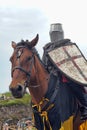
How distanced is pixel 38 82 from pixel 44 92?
0.73 ft

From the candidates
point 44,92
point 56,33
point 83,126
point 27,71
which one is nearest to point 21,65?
point 27,71

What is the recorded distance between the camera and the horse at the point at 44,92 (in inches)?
408

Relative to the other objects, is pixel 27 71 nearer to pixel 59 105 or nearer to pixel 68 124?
pixel 59 105

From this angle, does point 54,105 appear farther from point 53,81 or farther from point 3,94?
point 3,94

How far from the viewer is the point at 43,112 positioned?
10547 millimetres

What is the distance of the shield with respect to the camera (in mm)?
10680

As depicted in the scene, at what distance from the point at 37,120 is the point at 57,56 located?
1.24 m

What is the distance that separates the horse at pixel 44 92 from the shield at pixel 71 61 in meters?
0.25

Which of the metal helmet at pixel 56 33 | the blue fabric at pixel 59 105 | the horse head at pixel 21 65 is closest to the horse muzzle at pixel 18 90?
the horse head at pixel 21 65

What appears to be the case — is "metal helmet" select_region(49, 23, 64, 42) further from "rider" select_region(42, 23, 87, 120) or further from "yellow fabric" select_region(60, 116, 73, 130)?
"yellow fabric" select_region(60, 116, 73, 130)

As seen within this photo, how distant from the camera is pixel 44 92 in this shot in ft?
34.8

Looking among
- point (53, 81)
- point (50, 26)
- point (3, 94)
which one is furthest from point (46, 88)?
point (3, 94)

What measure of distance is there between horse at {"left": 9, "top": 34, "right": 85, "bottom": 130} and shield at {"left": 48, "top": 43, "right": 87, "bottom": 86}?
0.25 m

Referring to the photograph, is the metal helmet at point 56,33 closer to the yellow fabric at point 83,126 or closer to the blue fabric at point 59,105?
the blue fabric at point 59,105
